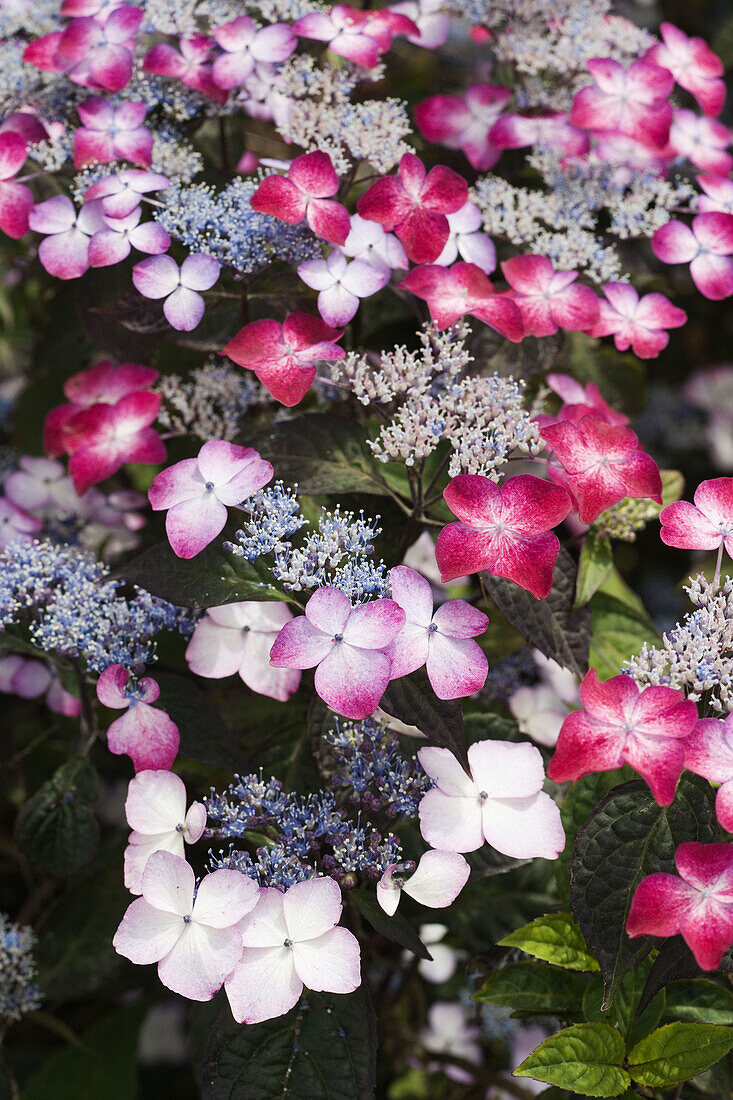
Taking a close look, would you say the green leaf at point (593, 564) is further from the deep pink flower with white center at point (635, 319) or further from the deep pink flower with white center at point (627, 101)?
the deep pink flower with white center at point (627, 101)

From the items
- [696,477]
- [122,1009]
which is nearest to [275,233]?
[122,1009]

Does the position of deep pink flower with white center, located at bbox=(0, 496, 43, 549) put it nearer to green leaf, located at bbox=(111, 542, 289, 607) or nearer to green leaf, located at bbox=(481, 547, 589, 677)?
green leaf, located at bbox=(111, 542, 289, 607)

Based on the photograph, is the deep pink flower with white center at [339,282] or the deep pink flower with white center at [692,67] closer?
the deep pink flower with white center at [339,282]

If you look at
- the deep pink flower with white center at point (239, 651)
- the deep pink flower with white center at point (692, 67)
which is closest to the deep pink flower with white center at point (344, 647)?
the deep pink flower with white center at point (239, 651)

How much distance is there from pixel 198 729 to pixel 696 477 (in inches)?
46.5

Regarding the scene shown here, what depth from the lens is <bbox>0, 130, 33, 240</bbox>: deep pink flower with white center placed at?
806mm

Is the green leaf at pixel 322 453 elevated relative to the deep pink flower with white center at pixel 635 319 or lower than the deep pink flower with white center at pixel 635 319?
lower

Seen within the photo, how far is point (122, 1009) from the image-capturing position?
99 centimetres

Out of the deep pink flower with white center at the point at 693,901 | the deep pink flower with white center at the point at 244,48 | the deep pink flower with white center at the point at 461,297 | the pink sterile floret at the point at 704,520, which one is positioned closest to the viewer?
the deep pink flower with white center at the point at 693,901

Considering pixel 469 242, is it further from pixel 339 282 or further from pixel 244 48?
pixel 244 48

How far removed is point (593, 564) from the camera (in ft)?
2.68

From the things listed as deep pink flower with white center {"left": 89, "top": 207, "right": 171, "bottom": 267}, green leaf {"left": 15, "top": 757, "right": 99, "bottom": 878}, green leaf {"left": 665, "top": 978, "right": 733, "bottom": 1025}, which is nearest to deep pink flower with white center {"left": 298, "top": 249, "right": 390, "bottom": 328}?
deep pink flower with white center {"left": 89, "top": 207, "right": 171, "bottom": 267}

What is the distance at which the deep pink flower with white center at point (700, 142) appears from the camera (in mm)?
940

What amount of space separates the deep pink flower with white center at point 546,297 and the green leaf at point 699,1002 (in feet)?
1.65
